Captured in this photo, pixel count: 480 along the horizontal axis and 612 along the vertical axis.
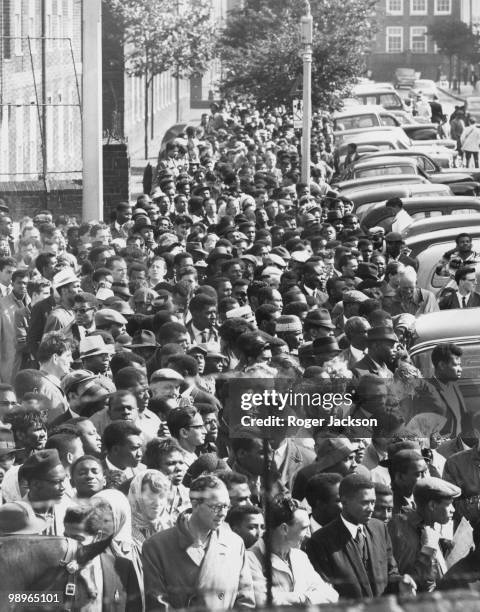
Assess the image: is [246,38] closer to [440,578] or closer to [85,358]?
[85,358]

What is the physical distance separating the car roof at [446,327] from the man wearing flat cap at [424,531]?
3606 mm

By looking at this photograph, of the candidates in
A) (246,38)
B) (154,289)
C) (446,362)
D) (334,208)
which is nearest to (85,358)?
(446,362)

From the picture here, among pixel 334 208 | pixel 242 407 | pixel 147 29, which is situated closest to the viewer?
pixel 242 407

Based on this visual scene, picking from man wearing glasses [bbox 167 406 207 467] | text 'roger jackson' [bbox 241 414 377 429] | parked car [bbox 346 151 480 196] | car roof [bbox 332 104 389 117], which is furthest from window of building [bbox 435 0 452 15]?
man wearing glasses [bbox 167 406 207 467]

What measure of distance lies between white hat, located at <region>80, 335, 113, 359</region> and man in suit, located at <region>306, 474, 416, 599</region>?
11.0 ft

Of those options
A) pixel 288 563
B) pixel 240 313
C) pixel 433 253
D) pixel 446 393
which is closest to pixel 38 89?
pixel 433 253

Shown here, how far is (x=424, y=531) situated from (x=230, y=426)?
1.40 metres

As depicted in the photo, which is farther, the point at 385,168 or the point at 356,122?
the point at 356,122

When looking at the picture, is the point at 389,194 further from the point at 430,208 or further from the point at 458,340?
the point at 458,340

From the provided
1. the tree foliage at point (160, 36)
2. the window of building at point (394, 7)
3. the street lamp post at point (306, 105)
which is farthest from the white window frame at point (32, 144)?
the window of building at point (394, 7)

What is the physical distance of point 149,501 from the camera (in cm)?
750

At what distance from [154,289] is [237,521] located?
269 inches

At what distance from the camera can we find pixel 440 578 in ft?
24.0

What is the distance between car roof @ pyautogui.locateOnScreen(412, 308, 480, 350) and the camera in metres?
11.5
